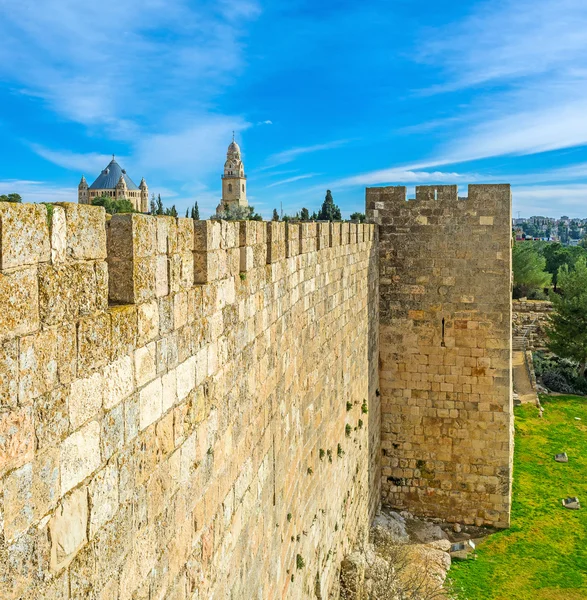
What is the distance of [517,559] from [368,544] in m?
2.34

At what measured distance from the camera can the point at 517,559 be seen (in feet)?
28.6

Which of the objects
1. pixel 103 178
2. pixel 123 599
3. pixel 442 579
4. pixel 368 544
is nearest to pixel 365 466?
pixel 368 544

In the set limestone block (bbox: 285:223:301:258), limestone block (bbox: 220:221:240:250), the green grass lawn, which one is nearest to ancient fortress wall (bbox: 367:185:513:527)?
the green grass lawn

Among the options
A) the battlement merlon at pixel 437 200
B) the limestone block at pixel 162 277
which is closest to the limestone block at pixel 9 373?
the limestone block at pixel 162 277

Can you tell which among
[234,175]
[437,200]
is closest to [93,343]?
[437,200]

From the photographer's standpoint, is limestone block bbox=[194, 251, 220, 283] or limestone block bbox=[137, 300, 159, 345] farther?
limestone block bbox=[194, 251, 220, 283]

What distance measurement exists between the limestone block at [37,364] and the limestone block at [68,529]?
38cm

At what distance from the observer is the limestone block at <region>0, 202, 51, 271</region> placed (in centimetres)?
156

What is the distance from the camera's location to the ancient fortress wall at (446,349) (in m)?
9.39

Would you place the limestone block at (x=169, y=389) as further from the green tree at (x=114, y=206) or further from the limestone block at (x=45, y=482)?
the green tree at (x=114, y=206)

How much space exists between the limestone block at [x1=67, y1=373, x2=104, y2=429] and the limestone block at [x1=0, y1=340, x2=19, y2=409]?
254 millimetres

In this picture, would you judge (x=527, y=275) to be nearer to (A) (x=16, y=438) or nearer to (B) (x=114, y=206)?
(B) (x=114, y=206)

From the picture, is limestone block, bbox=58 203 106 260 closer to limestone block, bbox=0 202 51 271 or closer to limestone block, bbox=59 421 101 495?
limestone block, bbox=0 202 51 271

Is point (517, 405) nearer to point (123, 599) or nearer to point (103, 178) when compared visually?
point (123, 599)
